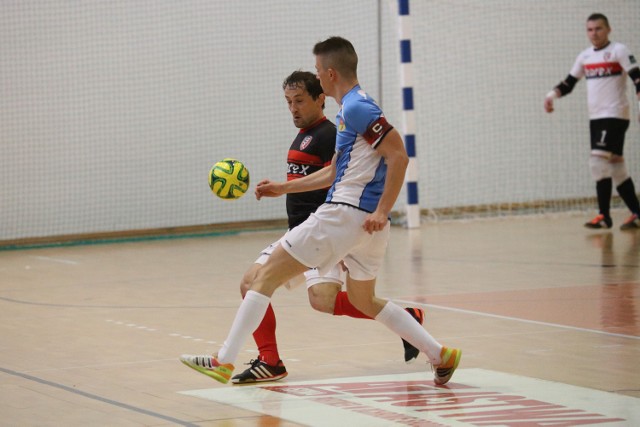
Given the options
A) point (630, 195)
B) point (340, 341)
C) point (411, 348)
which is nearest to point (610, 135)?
point (630, 195)

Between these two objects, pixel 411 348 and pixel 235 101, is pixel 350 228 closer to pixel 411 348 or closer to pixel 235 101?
pixel 411 348

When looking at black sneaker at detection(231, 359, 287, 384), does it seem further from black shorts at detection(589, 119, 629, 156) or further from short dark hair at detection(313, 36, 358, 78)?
black shorts at detection(589, 119, 629, 156)

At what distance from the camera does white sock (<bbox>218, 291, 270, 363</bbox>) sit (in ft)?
17.8

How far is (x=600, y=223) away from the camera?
1377 cm

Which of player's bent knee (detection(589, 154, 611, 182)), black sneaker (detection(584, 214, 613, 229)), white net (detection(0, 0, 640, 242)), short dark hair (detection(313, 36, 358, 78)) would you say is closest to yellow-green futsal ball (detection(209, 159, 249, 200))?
short dark hair (detection(313, 36, 358, 78))

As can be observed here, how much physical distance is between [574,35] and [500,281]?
26.4ft

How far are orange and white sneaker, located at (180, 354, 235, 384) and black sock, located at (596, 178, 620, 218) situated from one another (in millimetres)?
9046

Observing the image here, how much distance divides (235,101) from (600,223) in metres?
5.07

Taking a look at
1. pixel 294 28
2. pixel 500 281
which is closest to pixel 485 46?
pixel 294 28

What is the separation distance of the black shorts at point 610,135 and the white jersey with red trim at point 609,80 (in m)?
0.07

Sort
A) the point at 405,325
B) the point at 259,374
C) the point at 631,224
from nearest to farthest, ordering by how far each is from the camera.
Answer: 1. the point at 405,325
2. the point at 259,374
3. the point at 631,224

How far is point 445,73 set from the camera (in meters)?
16.2

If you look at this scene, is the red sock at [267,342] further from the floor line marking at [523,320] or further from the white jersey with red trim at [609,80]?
the white jersey with red trim at [609,80]

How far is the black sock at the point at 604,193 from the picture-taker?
13.5 m
